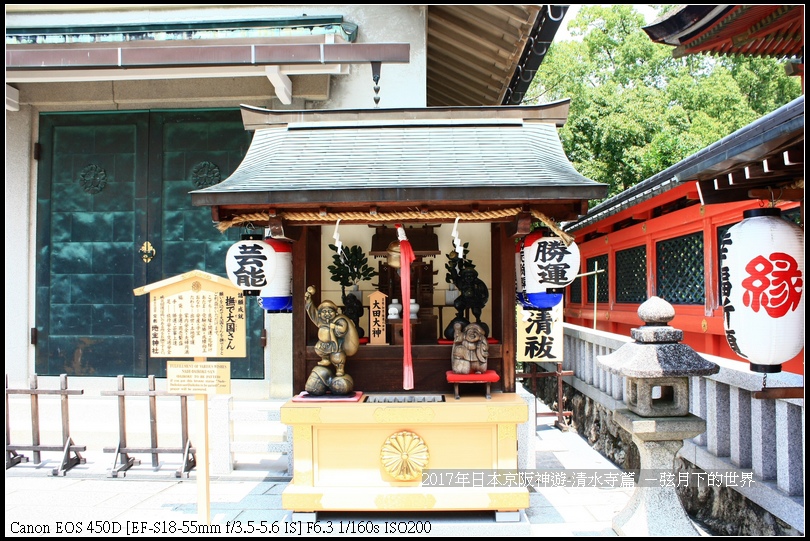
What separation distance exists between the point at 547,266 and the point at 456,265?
131cm

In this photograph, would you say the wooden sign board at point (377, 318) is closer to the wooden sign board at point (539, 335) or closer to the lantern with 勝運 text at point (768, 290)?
the wooden sign board at point (539, 335)

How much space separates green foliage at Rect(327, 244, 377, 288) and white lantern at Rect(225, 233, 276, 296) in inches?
39.3

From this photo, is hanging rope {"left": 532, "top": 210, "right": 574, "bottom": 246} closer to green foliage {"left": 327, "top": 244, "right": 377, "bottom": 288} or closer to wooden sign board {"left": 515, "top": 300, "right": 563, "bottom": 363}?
green foliage {"left": 327, "top": 244, "right": 377, "bottom": 288}

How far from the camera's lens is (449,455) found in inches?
232

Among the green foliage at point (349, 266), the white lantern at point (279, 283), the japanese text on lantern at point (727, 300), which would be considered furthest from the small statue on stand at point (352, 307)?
the japanese text on lantern at point (727, 300)

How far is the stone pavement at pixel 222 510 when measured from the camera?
217 inches

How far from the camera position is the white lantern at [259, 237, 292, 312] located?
6066mm

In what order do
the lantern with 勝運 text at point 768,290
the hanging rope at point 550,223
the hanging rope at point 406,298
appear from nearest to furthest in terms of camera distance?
the lantern with 勝運 text at point 768,290, the hanging rope at point 550,223, the hanging rope at point 406,298

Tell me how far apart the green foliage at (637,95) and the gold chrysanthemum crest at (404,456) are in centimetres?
1402

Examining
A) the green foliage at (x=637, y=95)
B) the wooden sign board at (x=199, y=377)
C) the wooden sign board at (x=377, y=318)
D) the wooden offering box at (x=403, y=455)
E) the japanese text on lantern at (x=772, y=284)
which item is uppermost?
the green foliage at (x=637, y=95)

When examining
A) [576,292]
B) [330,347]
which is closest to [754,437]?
[330,347]

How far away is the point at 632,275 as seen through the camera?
11953 millimetres

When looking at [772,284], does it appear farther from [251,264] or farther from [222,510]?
[222,510]

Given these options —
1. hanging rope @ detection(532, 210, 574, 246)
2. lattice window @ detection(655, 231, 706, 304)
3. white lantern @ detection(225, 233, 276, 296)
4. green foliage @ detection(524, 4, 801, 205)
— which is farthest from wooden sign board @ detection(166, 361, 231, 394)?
Result: green foliage @ detection(524, 4, 801, 205)
